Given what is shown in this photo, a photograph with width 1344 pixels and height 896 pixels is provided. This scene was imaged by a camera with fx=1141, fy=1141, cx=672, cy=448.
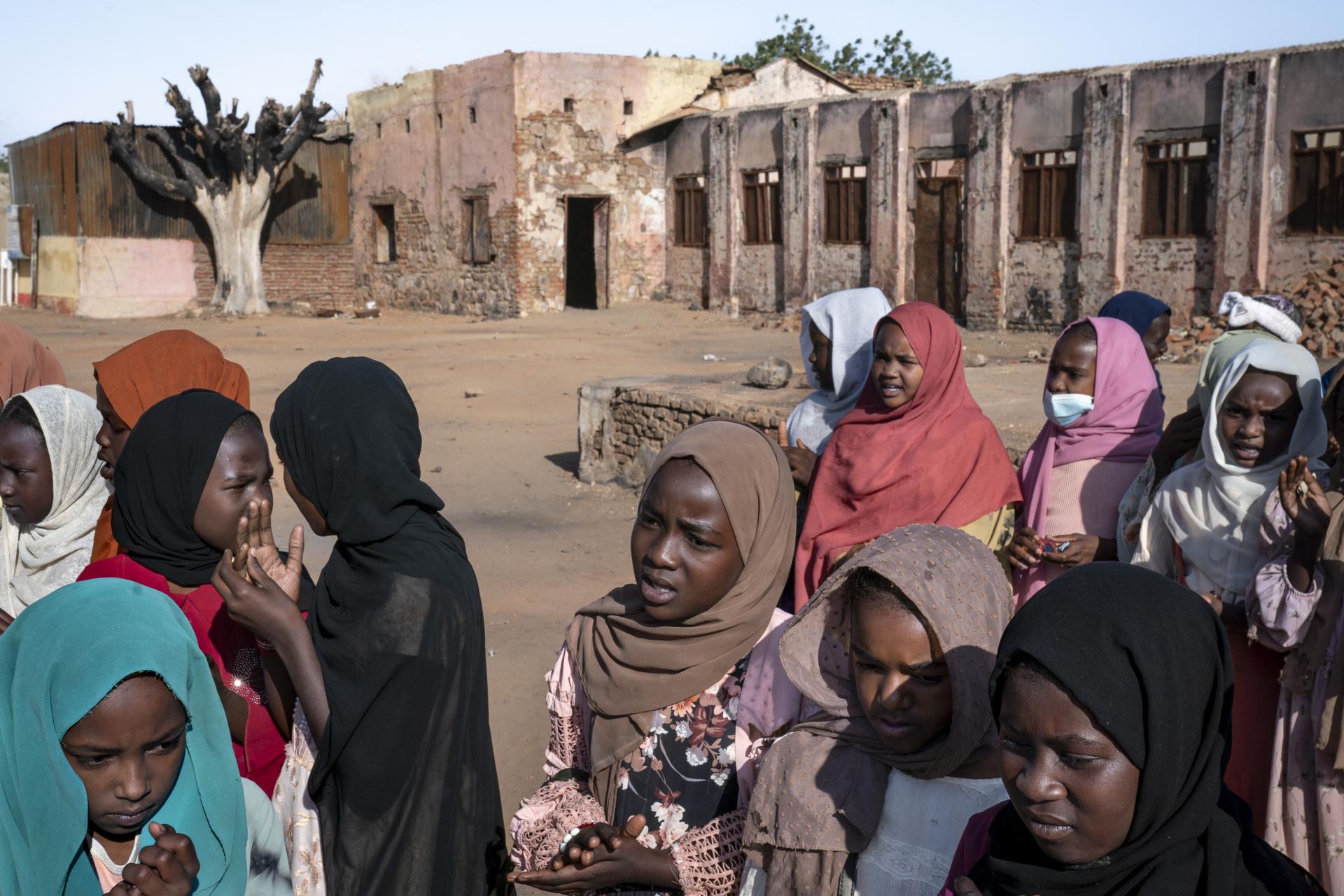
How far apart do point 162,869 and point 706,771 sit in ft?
3.09

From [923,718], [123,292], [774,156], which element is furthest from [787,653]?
[123,292]

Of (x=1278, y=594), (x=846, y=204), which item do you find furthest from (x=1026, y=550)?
(x=846, y=204)

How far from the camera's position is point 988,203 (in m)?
18.1

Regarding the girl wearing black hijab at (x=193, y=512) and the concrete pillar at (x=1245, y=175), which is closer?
the girl wearing black hijab at (x=193, y=512)

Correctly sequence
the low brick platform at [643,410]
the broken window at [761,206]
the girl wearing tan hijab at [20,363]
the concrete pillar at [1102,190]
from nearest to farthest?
the girl wearing tan hijab at [20,363]
the low brick platform at [643,410]
the concrete pillar at [1102,190]
the broken window at [761,206]

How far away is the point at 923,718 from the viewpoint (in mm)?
1881

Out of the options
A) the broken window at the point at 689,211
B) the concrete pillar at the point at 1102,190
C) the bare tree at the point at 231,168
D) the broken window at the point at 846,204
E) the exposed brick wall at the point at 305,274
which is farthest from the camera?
the exposed brick wall at the point at 305,274

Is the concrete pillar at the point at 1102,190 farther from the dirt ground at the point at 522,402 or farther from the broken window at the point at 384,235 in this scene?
the broken window at the point at 384,235

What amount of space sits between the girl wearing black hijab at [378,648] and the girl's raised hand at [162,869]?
1.05 ft

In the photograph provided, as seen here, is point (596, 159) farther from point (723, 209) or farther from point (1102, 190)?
point (1102, 190)

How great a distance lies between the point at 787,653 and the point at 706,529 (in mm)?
309

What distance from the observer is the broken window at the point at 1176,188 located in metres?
15.8

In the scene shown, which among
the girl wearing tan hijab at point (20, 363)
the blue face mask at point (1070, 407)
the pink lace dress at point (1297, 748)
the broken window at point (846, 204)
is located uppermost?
the broken window at point (846, 204)

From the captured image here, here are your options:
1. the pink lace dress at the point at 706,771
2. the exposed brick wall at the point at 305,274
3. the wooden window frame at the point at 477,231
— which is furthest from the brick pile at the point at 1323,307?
the exposed brick wall at the point at 305,274
